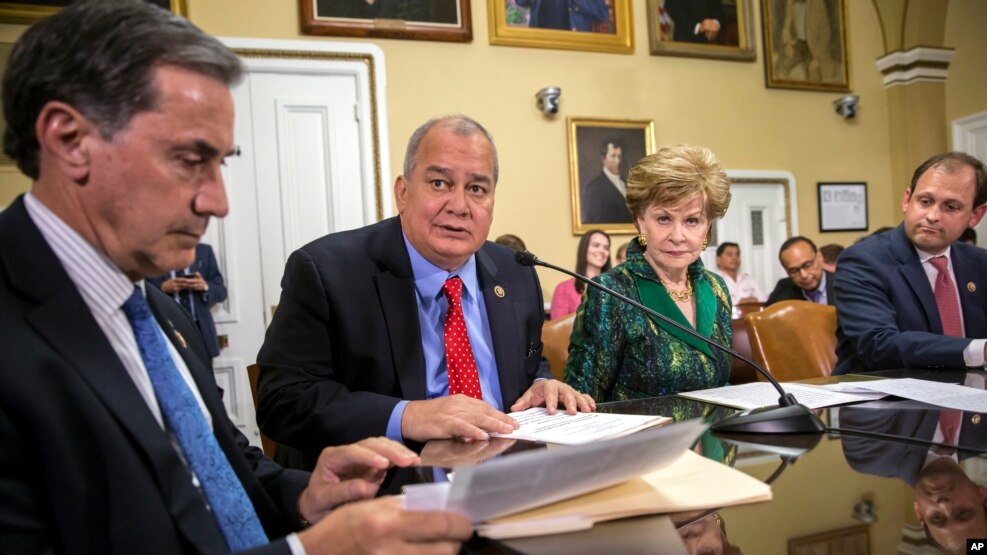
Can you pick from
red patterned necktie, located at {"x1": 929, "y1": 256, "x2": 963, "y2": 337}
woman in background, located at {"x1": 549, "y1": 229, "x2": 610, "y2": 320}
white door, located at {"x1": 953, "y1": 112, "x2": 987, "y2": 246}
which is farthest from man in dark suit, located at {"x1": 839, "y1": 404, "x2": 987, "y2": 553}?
white door, located at {"x1": 953, "y1": 112, "x2": 987, "y2": 246}

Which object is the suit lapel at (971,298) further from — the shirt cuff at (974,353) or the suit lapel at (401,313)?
the suit lapel at (401,313)

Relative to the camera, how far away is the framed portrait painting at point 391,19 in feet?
16.7

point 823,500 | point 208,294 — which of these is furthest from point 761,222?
point 823,500

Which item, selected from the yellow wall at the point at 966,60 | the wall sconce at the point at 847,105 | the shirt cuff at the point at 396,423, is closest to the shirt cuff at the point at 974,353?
the shirt cuff at the point at 396,423

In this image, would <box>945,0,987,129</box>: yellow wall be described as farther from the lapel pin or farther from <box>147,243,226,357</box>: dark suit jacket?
the lapel pin

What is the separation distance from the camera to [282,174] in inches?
201

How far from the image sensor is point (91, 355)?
817 millimetres

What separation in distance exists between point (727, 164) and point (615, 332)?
486cm

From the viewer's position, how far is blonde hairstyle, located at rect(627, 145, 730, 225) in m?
2.15

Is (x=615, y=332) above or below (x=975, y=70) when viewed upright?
below

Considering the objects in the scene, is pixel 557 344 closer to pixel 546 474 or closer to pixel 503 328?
pixel 503 328

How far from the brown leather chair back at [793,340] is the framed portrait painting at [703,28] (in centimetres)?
407

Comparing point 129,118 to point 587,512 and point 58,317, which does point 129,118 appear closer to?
point 58,317

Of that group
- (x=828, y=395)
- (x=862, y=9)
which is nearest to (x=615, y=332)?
(x=828, y=395)
